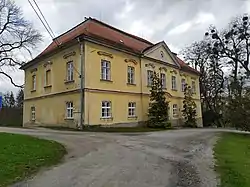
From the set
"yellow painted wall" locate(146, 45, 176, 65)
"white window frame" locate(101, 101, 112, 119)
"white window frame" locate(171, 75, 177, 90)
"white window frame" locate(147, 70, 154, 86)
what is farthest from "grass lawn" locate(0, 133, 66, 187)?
"white window frame" locate(171, 75, 177, 90)

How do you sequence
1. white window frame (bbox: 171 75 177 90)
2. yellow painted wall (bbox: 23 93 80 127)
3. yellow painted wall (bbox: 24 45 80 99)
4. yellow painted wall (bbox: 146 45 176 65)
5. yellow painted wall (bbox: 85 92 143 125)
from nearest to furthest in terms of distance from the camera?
yellow painted wall (bbox: 85 92 143 125) < yellow painted wall (bbox: 24 45 80 99) < yellow painted wall (bbox: 23 93 80 127) < yellow painted wall (bbox: 146 45 176 65) < white window frame (bbox: 171 75 177 90)

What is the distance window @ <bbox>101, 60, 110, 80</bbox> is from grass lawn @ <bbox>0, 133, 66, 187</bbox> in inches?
567

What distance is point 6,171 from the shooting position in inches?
295

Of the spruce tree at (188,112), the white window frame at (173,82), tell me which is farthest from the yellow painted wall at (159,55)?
the spruce tree at (188,112)

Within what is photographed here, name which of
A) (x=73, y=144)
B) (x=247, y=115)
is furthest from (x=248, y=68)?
(x=73, y=144)

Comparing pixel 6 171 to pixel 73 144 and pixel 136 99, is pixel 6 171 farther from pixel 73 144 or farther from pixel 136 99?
pixel 136 99

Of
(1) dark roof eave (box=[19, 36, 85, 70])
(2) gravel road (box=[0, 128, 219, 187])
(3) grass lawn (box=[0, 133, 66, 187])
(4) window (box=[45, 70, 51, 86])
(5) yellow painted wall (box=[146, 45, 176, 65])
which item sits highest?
(5) yellow painted wall (box=[146, 45, 176, 65])

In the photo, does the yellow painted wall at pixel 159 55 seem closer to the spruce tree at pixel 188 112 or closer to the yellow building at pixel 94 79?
the yellow building at pixel 94 79

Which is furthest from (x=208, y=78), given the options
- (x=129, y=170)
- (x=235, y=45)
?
(x=129, y=170)

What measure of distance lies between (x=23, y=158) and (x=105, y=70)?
57.8 ft

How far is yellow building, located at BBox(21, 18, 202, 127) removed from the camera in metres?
24.6

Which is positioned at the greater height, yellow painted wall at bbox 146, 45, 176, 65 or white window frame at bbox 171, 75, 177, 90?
yellow painted wall at bbox 146, 45, 176, 65

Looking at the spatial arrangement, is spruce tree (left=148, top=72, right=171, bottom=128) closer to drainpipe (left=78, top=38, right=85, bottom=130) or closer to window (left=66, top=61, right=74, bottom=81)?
drainpipe (left=78, top=38, right=85, bottom=130)

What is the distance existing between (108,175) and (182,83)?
32543 mm
